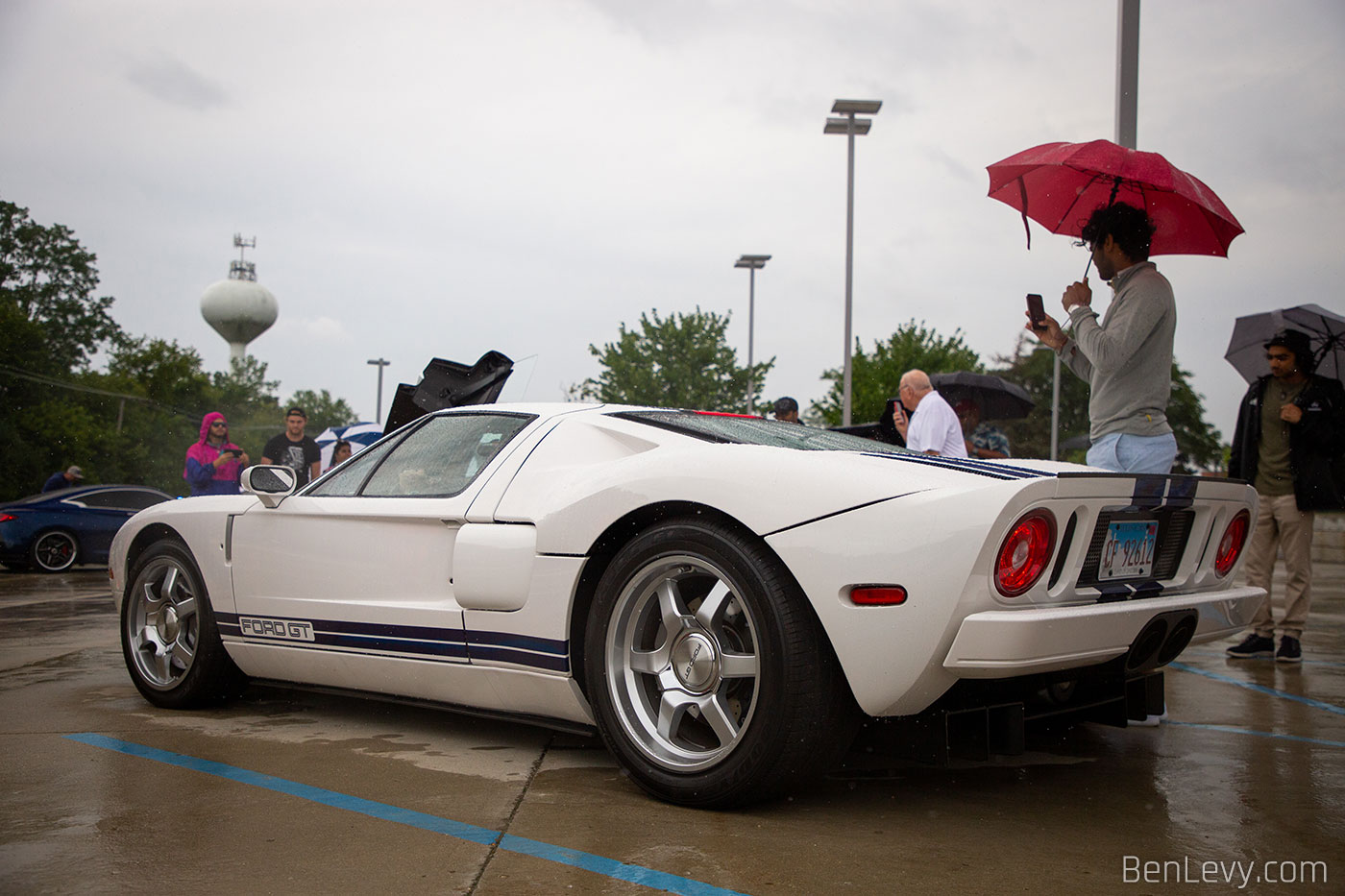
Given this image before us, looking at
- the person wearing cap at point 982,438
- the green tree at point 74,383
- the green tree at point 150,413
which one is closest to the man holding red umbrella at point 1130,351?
the person wearing cap at point 982,438

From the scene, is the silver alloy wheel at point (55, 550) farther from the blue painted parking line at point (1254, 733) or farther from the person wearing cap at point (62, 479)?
the blue painted parking line at point (1254, 733)

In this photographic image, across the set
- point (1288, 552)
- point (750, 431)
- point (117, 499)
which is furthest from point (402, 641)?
point (117, 499)

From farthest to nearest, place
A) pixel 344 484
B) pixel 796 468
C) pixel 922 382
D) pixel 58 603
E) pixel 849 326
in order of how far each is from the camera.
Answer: pixel 849 326, pixel 58 603, pixel 922 382, pixel 344 484, pixel 796 468

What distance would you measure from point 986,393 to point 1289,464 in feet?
15.8

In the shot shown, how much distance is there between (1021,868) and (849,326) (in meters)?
18.7

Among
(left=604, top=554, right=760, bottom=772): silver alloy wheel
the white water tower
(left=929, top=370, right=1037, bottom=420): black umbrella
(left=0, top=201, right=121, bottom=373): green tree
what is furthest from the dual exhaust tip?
the white water tower

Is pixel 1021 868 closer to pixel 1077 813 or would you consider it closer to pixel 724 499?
pixel 1077 813

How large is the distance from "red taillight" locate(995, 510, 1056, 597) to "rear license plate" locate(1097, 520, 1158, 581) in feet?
1.04

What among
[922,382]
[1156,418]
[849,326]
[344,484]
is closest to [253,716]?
[344,484]

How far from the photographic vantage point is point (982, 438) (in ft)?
30.9

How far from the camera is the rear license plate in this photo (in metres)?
3.16

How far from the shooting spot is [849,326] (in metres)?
21.0

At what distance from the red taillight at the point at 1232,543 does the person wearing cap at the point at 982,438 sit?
16.2ft

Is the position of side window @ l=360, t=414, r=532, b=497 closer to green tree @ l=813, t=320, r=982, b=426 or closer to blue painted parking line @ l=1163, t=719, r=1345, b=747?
blue painted parking line @ l=1163, t=719, r=1345, b=747
